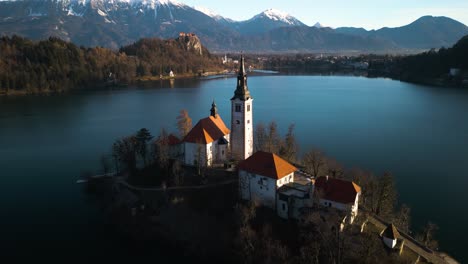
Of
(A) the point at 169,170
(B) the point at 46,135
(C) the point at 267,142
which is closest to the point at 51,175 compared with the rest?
(A) the point at 169,170

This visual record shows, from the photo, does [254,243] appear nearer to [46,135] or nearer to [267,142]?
[267,142]

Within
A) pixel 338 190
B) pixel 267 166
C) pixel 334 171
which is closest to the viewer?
pixel 338 190

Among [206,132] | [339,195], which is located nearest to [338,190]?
[339,195]

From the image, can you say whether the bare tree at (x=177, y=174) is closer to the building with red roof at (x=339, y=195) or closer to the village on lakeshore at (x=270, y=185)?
Result: the village on lakeshore at (x=270, y=185)

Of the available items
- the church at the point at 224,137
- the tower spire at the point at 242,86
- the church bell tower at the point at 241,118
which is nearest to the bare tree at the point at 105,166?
the church at the point at 224,137

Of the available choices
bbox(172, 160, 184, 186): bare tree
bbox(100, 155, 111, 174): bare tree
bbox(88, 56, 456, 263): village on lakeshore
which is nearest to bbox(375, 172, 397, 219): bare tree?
bbox(88, 56, 456, 263): village on lakeshore

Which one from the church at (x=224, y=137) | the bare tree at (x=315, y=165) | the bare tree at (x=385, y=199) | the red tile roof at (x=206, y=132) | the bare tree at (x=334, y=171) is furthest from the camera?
the red tile roof at (x=206, y=132)

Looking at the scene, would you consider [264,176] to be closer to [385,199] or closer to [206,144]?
[206,144]

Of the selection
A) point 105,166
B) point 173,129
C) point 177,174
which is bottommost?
point 105,166
